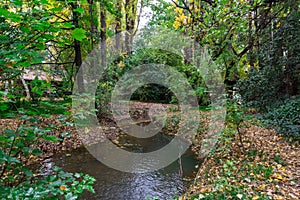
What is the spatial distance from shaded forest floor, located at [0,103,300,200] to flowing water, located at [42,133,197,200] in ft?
1.31

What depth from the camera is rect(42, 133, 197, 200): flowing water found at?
384 centimetres

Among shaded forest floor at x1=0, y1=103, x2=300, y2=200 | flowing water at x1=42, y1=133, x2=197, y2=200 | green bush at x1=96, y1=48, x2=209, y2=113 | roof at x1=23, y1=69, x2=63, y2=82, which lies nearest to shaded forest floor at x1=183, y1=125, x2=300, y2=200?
shaded forest floor at x1=0, y1=103, x2=300, y2=200

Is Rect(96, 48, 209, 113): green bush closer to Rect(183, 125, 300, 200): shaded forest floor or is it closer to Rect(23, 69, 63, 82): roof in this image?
Rect(23, 69, 63, 82): roof

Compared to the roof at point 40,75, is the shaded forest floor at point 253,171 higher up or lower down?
lower down

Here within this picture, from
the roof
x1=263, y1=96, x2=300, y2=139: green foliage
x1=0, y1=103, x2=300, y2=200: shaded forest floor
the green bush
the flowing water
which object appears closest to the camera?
the roof

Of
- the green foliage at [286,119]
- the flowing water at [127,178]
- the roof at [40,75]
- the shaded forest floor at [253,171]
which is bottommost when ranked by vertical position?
the flowing water at [127,178]

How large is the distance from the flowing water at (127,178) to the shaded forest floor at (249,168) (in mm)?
401

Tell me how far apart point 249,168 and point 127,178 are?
100 inches

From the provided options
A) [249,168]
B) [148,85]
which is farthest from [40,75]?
[148,85]

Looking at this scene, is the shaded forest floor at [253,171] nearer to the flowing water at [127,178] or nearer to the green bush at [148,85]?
the flowing water at [127,178]

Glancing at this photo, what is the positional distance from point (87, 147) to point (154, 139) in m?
2.66

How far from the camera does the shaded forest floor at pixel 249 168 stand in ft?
9.95

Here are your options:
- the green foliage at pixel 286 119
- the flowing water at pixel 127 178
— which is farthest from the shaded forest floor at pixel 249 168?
the flowing water at pixel 127 178

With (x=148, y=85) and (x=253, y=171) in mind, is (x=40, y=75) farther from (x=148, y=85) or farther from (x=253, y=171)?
(x=148, y=85)
